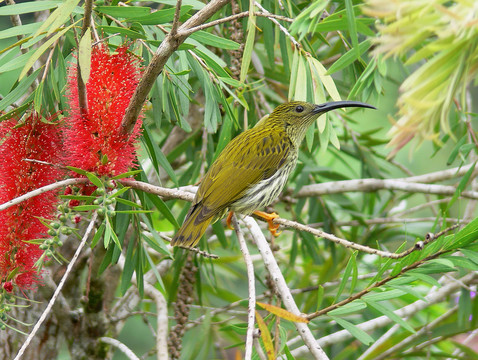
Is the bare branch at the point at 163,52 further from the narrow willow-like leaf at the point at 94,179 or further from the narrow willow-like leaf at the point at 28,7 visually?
the narrow willow-like leaf at the point at 28,7

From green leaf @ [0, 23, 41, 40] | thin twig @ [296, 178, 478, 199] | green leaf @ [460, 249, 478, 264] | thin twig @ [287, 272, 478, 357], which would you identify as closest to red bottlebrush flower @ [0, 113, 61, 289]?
green leaf @ [0, 23, 41, 40]

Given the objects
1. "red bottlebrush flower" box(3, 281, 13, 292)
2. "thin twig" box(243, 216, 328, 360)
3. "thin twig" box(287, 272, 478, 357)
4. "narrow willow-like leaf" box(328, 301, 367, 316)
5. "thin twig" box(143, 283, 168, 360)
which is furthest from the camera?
"thin twig" box(287, 272, 478, 357)

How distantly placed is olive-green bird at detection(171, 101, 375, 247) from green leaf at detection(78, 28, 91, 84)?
863mm

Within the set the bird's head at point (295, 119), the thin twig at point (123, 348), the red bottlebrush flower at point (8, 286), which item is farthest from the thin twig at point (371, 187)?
the red bottlebrush flower at point (8, 286)

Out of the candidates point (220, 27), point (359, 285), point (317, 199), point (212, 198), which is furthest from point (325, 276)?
point (220, 27)

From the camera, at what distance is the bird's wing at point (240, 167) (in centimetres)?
257

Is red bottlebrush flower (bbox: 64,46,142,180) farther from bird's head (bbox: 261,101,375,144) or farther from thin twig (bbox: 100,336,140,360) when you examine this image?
bird's head (bbox: 261,101,375,144)

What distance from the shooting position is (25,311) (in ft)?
9.13

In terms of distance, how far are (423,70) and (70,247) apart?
2408 mm

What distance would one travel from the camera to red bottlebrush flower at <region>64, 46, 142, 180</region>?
192 cm

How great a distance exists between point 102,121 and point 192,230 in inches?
26.4

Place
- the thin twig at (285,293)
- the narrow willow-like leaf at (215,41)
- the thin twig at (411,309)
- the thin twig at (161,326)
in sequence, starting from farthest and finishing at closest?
1. the thin twig at (411,309)
2. the thin twig at (161,326)
3. the narrow willow-like leaf at (215,41)
4. the thin twig at (285,293)

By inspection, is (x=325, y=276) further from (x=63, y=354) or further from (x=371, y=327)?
(x=63, y=354)

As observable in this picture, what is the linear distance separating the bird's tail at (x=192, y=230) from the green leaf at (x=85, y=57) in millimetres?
939
